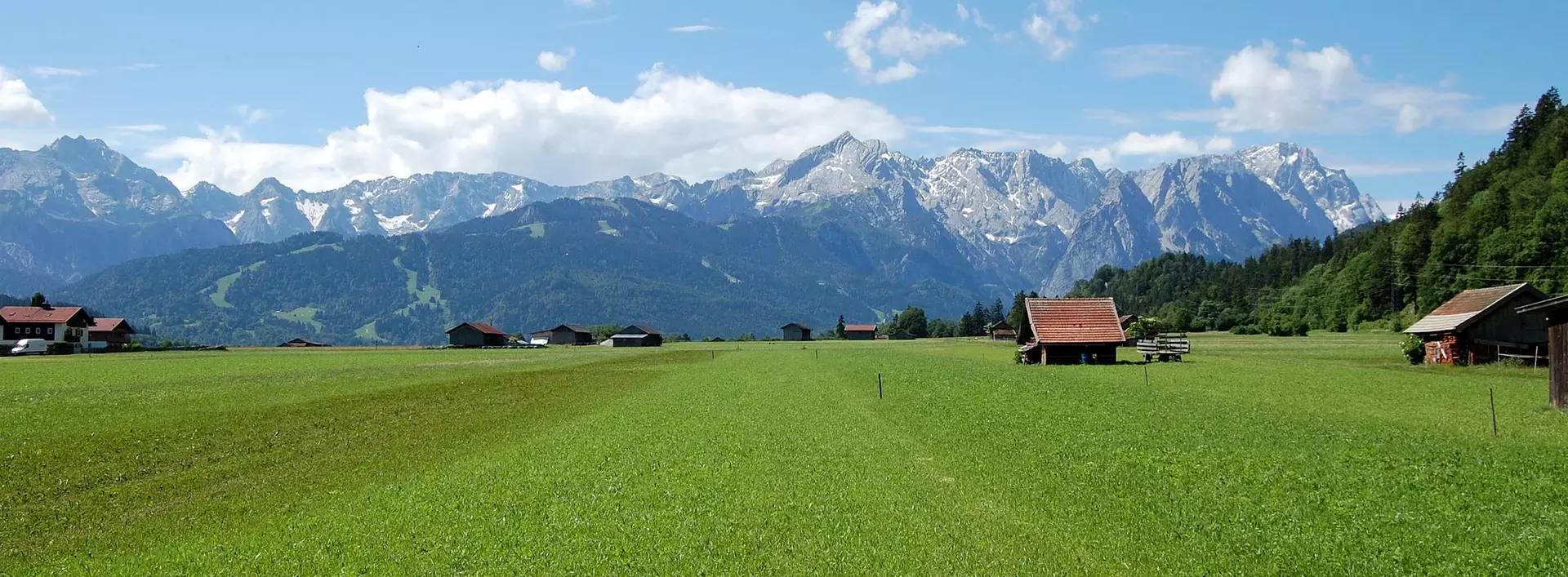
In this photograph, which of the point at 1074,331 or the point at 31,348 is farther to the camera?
the point at 31,348

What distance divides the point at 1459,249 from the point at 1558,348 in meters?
99.0

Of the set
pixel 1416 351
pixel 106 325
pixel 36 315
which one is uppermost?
pixel 36 315

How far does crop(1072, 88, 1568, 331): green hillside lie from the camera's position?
320ft

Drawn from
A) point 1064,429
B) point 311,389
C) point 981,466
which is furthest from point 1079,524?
point 311,389

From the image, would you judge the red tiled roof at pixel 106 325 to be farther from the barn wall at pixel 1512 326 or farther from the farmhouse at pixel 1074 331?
the barn wall at pixel 1512 326

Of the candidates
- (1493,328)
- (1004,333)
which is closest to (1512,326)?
(1493,328)

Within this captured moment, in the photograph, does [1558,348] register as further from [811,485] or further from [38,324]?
[38,324]

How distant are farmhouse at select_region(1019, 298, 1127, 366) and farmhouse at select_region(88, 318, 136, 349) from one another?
129 metres

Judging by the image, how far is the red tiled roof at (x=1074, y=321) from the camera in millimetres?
64812

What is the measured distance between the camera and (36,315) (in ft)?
423

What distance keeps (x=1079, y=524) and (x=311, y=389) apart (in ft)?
134

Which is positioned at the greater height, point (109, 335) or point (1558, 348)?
point (109, 335)

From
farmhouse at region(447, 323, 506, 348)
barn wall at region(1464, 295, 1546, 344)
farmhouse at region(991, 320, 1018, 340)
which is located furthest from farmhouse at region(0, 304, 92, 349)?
barn wall at region(1464, 295, 1546, 344)

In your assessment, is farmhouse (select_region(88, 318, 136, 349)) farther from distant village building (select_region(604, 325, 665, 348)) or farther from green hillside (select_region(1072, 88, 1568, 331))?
green hillside (select_region(1072, 88, 1568, 331))
